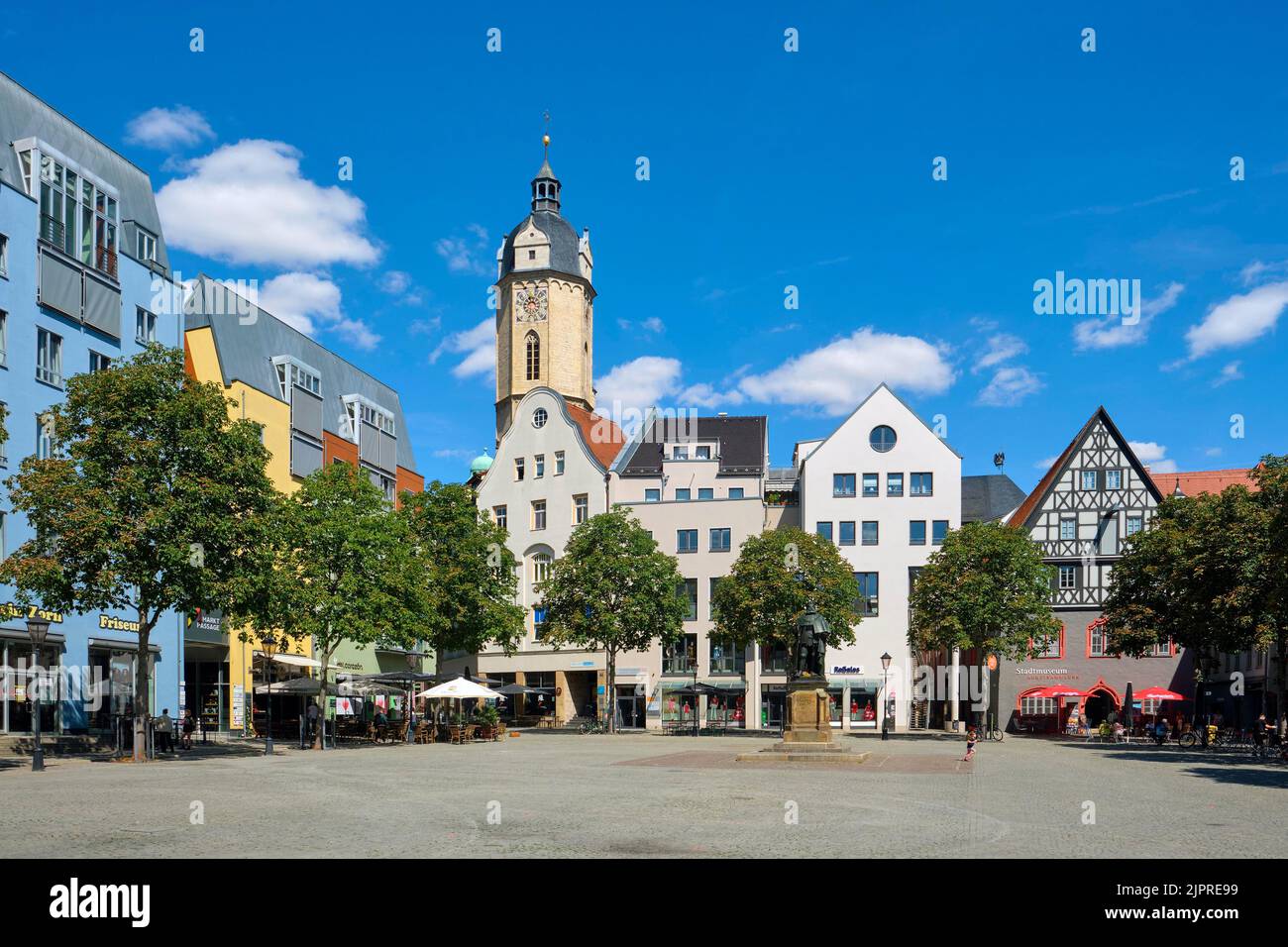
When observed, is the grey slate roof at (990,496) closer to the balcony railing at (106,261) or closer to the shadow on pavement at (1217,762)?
the shadow on pavement at (1217,762)

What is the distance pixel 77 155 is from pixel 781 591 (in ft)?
114

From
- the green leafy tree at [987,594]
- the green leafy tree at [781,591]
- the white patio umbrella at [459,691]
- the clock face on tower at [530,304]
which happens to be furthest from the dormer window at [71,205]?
the clock face on tower at [530,304]

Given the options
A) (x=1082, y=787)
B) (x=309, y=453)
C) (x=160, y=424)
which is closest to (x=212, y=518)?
(x=160, y=424)

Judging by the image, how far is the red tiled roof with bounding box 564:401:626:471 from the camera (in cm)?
7975

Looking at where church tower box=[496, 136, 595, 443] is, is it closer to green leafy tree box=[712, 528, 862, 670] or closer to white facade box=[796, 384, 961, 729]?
white facade box=[796, 384, 961, 729]

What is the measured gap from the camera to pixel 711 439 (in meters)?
81.4

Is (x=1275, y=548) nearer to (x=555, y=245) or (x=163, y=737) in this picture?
(x=163, y=737)

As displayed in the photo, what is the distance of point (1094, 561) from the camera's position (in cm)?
6700

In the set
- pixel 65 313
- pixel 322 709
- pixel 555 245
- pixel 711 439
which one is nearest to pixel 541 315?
pixel 555 245

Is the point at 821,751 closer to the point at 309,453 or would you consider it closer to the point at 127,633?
the point at 127,633

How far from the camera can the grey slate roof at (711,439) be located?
78750 millimetres

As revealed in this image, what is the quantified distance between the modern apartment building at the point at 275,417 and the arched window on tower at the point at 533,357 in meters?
26.2

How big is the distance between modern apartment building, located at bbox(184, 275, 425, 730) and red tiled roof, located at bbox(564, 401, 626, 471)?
40.6ft
